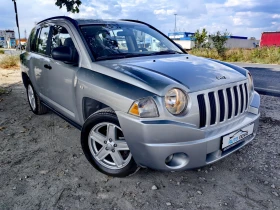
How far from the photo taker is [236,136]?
2.43 metres

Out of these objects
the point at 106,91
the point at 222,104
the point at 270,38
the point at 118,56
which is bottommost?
the point at 222,104

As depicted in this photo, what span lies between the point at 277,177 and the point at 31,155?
113 inches

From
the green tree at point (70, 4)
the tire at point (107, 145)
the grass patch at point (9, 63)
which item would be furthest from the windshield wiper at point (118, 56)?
the grass patch at point (9, 63)

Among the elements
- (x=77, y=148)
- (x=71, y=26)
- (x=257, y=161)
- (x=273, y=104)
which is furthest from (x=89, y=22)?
(x=273, y=104)

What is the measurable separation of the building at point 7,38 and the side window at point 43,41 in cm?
6445

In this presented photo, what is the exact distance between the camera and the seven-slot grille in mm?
2168

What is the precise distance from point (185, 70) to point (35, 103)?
312 cm

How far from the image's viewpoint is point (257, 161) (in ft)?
9.61

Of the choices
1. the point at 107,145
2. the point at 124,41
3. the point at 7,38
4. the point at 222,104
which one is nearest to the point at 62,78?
the point at 124,41

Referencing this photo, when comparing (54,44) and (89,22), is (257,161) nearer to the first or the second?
(89,22)

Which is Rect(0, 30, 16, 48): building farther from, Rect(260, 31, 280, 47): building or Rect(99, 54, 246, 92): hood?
Rect(99, 54, 246, 92): hood

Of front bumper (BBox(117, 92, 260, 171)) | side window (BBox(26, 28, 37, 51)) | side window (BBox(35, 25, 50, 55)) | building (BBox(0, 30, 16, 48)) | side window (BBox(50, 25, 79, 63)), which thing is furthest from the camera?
building (BBox(0, 30, 16, 48))

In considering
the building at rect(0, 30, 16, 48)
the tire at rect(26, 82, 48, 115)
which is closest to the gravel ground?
the tire at rect(26, 82, 48, 115)

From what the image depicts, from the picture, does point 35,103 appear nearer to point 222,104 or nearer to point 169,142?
point 169,142
